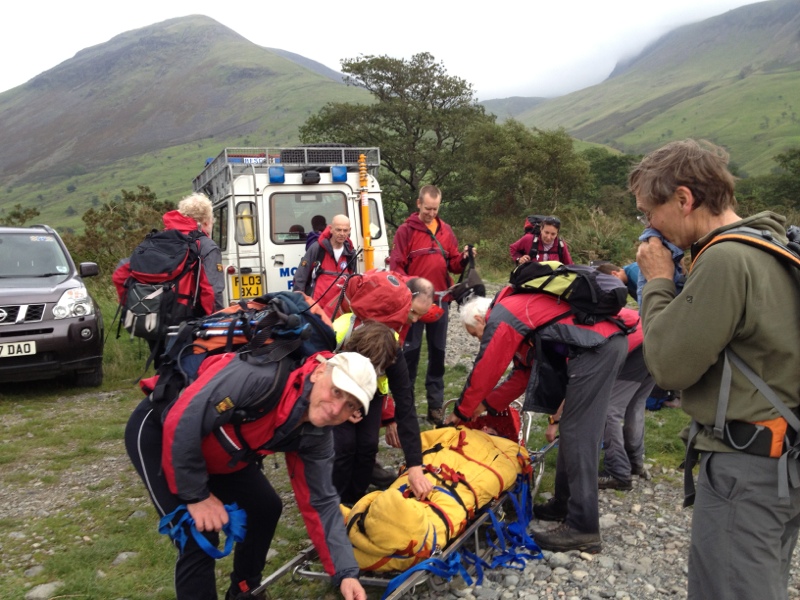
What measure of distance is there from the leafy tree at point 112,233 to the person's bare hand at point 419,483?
45.0 ft

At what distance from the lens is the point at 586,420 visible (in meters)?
3.96

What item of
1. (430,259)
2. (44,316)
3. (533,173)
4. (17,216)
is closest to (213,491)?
(430,259)

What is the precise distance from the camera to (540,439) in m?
6.18

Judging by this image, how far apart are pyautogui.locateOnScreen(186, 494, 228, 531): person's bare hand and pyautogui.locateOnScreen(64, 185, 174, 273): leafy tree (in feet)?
46.5

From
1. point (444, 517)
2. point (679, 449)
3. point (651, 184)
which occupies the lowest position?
point (679, 449)

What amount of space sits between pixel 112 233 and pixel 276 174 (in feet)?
31.8

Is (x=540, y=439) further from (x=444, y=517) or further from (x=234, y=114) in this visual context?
(x=234, y=114)

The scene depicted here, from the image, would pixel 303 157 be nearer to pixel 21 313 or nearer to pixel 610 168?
pixel 21 313

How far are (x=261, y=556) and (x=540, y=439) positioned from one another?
141 inches

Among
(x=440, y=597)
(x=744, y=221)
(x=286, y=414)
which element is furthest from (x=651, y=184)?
(x=440, y=597)

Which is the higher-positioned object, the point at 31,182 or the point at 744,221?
the point at 31,182

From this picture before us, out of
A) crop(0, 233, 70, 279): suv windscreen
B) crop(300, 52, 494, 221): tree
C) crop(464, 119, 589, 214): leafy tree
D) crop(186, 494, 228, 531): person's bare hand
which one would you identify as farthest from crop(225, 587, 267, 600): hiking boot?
crop(300, 52, 494, 221): tree

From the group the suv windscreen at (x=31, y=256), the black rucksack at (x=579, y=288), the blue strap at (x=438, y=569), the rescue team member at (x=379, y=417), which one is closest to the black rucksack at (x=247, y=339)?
the rescue team member at (x=379, y=417)

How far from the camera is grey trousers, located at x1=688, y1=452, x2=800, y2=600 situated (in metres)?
2.01
